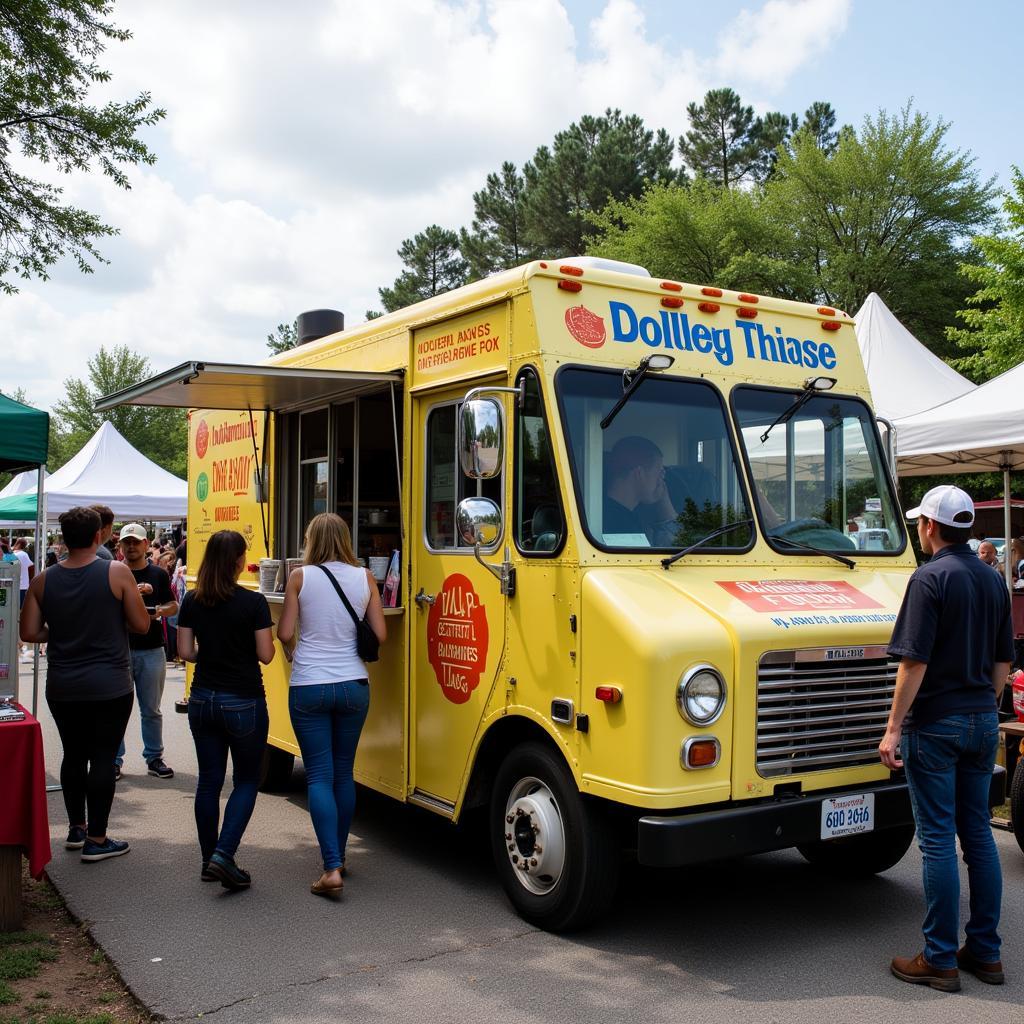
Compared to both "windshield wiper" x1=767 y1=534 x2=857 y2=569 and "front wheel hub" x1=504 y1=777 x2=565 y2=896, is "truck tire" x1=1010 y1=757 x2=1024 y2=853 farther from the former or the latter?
"front wheel hub" x1=504 y1=777 x2=565 y2=896

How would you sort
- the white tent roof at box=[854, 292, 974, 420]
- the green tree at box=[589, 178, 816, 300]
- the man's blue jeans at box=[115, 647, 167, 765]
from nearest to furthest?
the man's blue jeans at box=[115, 647, 167, 765], the white tent roof at box=[854, 292, 974, 420], the green tree at box=[589, 178, 816, 300]

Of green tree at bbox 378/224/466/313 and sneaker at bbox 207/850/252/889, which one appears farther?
green tree at bbox 378/224/466/313

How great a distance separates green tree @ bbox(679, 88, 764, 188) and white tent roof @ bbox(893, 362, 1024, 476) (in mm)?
35006

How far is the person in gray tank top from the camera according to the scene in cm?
576

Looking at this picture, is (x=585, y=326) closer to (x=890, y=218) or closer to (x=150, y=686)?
(x=150, y=686)

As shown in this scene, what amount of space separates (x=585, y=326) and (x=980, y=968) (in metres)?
3.18

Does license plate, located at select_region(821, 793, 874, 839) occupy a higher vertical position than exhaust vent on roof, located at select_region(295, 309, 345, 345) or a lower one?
lower

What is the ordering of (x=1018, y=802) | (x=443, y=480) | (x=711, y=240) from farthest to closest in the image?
(x=711, y=240) < (x=1018, y=802) < (x=443, y=480)

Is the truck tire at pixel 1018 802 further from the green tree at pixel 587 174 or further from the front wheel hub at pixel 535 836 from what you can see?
the green tree at pixel 587 174

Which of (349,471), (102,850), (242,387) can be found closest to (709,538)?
(349,471)

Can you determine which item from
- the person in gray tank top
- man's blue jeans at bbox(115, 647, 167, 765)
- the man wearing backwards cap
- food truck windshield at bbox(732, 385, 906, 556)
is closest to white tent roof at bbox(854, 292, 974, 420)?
food truck windshield at bbox(732, 385, 906, 556)

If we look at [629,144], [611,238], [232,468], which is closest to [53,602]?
[232,468]

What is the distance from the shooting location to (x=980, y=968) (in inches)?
170

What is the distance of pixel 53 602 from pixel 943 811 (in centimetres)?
449
